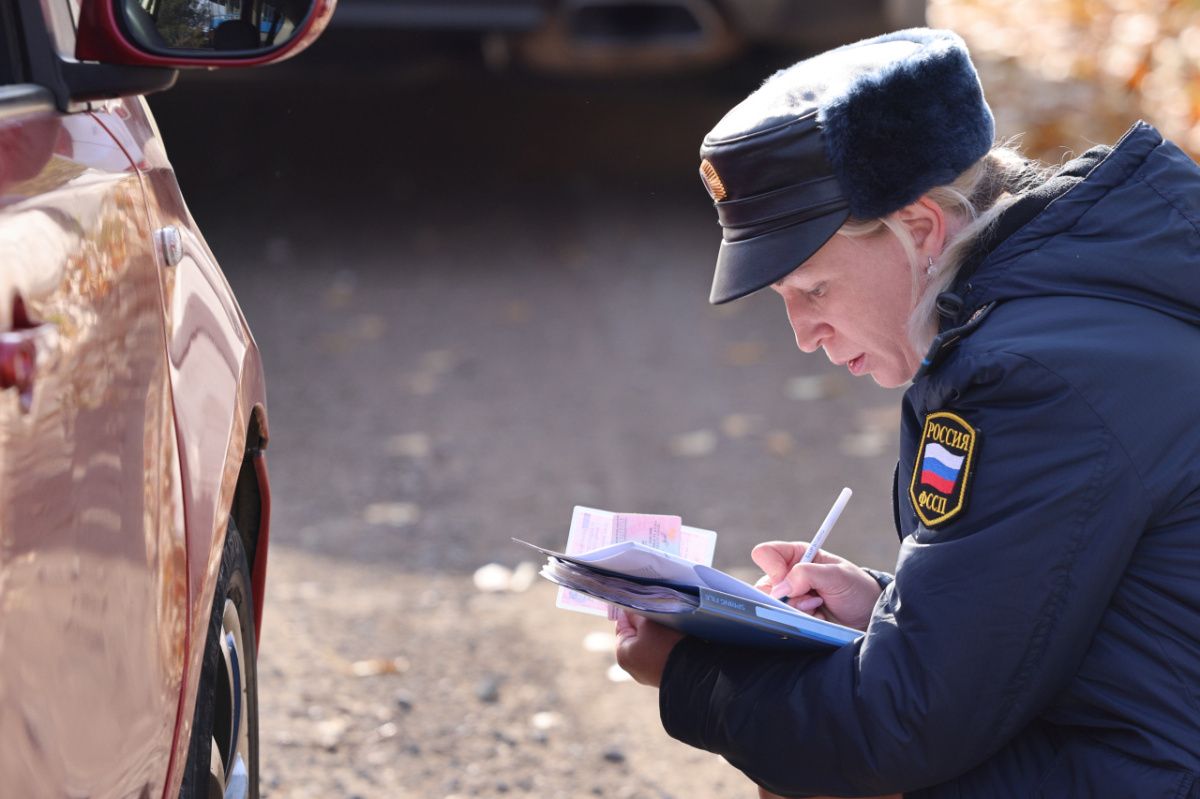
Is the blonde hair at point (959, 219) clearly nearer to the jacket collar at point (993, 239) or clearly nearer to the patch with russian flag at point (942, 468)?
the jacket collar at point (993, 239)

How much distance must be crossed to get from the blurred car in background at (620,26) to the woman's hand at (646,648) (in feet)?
15.1

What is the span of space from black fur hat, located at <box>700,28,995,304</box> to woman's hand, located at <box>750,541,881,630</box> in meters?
0.50

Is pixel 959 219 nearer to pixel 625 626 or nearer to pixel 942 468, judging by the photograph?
pixel 942 468

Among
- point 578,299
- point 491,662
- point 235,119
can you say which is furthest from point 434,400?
point 235,119

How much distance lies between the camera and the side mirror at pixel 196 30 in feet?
5.98

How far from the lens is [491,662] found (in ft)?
12.4

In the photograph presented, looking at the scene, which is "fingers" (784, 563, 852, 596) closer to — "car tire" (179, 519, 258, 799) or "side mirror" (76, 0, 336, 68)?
"car tire" (179, 519, 258, 799)

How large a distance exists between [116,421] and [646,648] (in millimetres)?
914

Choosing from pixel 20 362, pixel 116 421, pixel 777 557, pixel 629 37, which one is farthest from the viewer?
pixel 629 37

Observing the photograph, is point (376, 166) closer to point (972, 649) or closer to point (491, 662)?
point (491, 662)

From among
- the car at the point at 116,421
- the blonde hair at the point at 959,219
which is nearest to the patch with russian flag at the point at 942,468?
the blonde hair at the point at 959,219

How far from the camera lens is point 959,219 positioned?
1975 mm

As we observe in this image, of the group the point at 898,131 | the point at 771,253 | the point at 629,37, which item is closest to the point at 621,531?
the point at 771,253

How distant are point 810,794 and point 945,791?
Result: 18 centimetres
